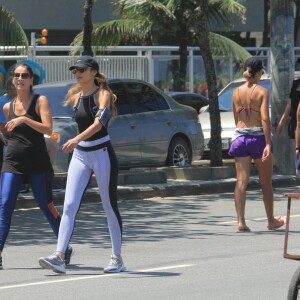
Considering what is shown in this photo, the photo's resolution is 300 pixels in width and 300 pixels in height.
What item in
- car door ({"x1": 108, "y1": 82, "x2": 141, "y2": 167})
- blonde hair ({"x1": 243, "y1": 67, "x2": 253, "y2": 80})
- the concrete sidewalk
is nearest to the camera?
blonde hair ({"x1": 243, "y1": 67, "x2": 253, "y2": 80})

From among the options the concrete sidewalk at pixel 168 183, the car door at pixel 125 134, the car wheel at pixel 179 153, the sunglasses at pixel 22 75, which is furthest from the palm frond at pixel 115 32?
the sunglasses at pixel 22 75

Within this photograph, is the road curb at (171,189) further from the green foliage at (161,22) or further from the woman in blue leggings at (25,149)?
the green foliage at (161,22)

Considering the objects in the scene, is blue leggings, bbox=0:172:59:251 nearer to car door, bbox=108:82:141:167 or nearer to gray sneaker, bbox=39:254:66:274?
gray sneaker, bbox=39:254:66:274

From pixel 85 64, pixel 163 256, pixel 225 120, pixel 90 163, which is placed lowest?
pixel 163 256

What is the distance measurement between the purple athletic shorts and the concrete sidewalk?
3.95 metres

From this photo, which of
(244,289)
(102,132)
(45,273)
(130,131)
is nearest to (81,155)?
(102,132)

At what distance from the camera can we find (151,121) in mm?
18031

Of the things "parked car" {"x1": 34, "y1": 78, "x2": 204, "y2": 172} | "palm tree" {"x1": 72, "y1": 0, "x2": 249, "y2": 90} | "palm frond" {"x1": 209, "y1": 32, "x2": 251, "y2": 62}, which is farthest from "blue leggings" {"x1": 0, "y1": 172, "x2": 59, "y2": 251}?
"palm frond" {"x1": 209, "y1": 32, "x2": 251, "y2": 62}

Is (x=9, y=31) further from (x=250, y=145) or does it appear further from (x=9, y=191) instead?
(x=9, y=191)

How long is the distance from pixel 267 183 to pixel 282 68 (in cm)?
623

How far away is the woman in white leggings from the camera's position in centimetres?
921

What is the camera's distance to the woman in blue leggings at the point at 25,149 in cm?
953

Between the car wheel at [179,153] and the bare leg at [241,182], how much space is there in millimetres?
6363

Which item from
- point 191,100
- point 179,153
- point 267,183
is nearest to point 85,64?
point 267,183
